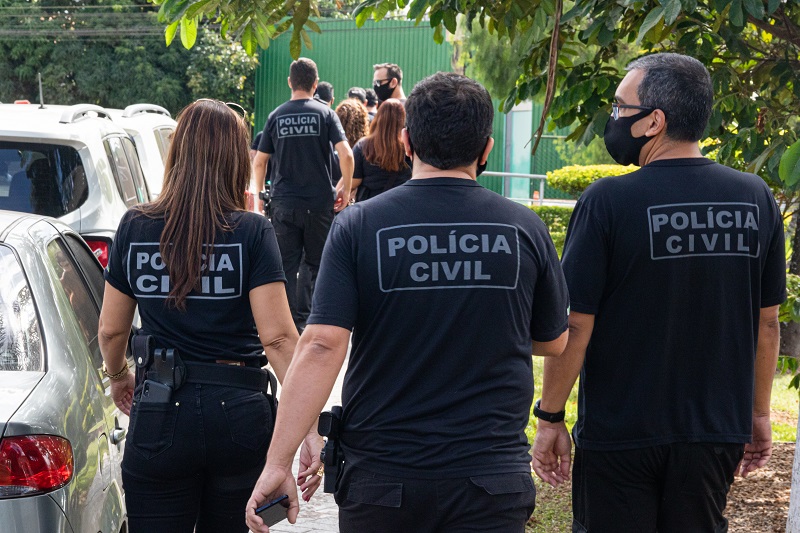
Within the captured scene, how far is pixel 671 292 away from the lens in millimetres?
3033

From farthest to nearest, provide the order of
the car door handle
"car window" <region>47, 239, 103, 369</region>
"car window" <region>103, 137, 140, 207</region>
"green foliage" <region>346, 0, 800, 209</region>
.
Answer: "car window" <region>103, 137, 140, 207</region>
"green foliage" <region>346, 0, 800, 209</region>
"car window" <region>47, 239, 103, 369</region>
the car door handle

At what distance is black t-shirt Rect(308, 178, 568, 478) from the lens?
257 cm

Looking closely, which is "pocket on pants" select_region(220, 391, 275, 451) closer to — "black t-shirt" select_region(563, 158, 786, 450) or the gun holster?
the gun holster

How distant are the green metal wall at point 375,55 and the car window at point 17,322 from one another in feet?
74.2

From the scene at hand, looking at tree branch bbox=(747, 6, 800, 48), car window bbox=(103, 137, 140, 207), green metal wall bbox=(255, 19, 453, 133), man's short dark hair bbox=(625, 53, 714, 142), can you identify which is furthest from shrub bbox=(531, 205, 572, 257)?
man's short dark hair bbox=(625, 53, 714, 142)

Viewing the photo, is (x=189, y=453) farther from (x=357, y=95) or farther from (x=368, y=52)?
(x=368, y=52)

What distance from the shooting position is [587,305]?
A: 3.08 meters

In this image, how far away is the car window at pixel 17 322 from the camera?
316 cm

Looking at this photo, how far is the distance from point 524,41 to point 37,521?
312 cm

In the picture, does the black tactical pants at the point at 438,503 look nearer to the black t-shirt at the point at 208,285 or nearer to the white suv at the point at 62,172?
the black t-shirt at the point at 208,285

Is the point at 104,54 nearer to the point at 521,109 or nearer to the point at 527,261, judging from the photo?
the point at 521,109

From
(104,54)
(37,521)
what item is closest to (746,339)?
(37,521)

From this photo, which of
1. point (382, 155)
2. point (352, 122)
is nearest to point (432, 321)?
point (382, 155)

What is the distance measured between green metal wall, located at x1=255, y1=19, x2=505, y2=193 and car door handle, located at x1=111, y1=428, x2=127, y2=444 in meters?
22.4
